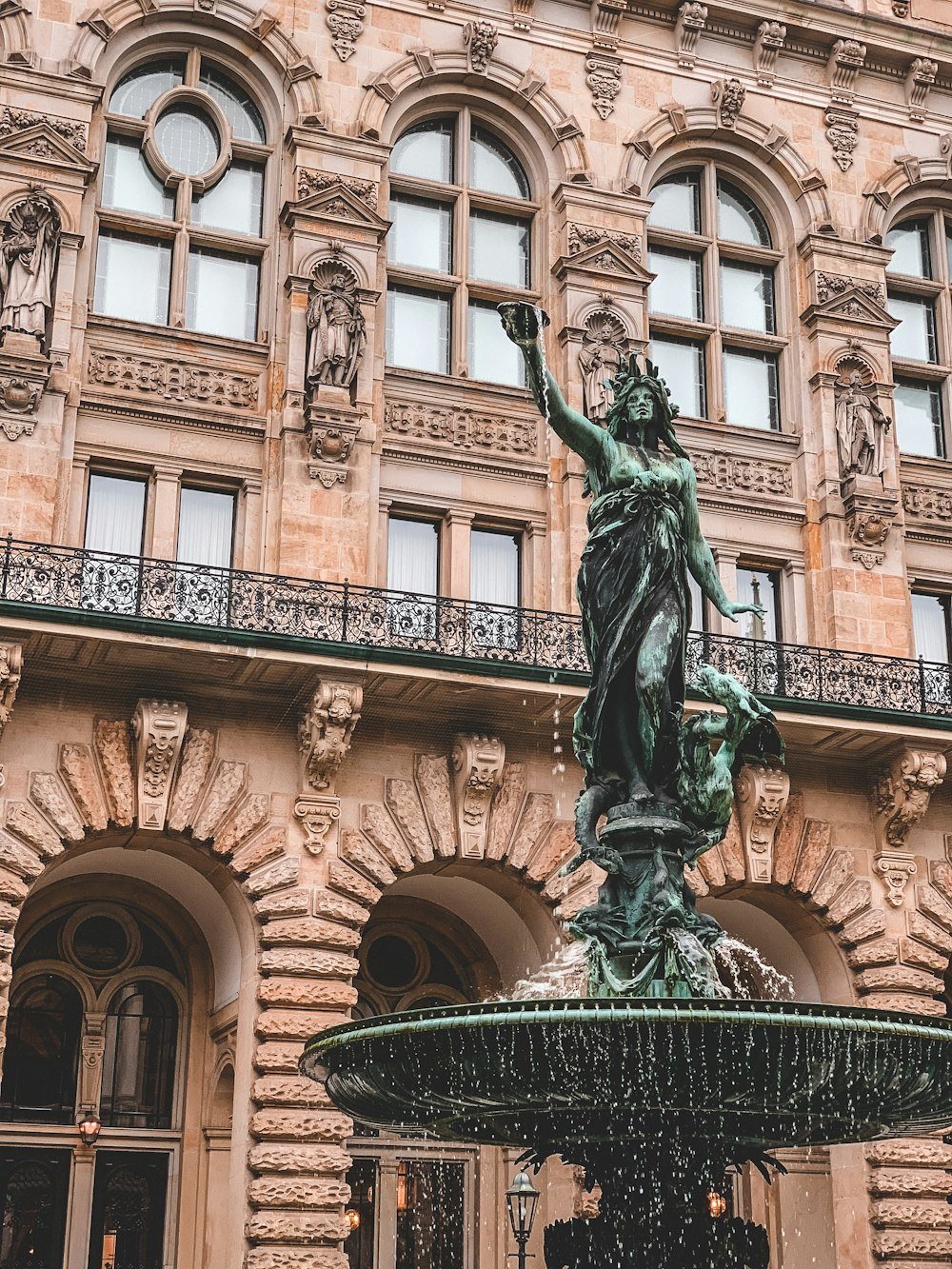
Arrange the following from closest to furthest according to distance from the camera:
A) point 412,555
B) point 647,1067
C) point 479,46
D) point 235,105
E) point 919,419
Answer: point 647,1067
point 412,555
point 235,105
point 479,46
point 919,419

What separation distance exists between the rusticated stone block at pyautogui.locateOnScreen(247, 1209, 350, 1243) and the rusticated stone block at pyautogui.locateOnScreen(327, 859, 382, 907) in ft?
12.7

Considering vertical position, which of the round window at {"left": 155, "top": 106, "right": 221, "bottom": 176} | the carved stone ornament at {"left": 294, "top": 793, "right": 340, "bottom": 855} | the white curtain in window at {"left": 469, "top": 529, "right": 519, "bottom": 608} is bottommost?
the carved stone ornament at {"left": 294, "top": 793, "right": 340, "bottom": 855}

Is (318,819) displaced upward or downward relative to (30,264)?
downward

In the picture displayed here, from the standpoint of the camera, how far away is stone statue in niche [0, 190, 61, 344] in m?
24.1

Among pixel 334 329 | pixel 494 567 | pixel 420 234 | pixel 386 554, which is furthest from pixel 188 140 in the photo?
pixel 494 567

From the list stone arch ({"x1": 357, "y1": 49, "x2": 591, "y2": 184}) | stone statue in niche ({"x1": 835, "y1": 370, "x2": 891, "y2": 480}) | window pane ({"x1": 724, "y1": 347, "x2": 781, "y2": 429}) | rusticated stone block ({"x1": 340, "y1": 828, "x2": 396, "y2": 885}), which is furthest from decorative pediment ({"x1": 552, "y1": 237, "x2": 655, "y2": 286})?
rusticated stone block ({"x1": 340, "y1": 828, "x2": 396, "y2": 885})

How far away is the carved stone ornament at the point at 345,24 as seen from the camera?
27.5m

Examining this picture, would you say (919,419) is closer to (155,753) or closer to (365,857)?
(365,857)

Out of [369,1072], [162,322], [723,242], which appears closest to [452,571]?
[162,322]

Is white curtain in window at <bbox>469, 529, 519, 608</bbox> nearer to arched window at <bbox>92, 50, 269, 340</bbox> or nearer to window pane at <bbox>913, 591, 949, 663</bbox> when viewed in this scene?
arched window at <bbox>92, 50, 269, 340</bbox>

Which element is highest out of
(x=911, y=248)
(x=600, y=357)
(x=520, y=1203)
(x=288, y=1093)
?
(x=911, y=248)

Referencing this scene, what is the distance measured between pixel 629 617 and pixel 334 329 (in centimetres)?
1549

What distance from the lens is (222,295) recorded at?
26.4 metres

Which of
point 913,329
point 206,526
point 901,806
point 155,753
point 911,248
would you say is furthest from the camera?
point 911,248
